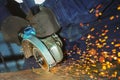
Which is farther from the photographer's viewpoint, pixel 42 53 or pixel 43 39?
pixel 43 39

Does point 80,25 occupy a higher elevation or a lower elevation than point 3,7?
lower

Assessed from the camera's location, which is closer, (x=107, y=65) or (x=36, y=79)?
(x=36, y=79)

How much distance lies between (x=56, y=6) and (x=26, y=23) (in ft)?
2.28

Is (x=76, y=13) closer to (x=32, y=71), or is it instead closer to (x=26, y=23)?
(x=26, y=23)

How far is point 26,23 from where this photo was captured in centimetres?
338

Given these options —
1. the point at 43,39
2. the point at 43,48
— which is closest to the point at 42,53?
the point at 43,48

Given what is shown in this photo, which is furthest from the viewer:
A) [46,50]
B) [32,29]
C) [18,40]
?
[18,40]

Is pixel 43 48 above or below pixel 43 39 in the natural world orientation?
below

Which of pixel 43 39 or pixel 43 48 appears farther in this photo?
pixel 43 39

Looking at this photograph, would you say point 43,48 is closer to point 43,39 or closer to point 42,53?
point 42,53

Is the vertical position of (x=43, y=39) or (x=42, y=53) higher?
(x=43, y=39)

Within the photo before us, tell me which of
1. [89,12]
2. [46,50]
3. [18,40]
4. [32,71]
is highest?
[89,12]

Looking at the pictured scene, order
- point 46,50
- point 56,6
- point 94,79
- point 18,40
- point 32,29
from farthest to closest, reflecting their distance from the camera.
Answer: point 56,6, point 18,40, point 32,29, point 46,50, point 94,79

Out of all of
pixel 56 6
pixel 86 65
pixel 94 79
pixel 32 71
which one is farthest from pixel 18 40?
pixel 94 79
